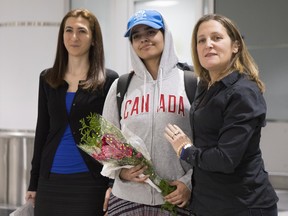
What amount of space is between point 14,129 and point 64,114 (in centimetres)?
135

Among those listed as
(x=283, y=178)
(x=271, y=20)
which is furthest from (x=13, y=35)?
(x=283, y=178)

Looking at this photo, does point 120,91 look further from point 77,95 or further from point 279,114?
point 279,114

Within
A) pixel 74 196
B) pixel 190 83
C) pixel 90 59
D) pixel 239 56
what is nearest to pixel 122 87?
pixel 190 83

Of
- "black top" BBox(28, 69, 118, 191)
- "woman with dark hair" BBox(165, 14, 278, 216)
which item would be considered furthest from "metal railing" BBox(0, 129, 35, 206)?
"woman with dark hair" BBox(165, 14, 278, 216)

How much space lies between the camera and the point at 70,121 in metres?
2.06

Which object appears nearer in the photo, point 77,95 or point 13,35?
point 77,95

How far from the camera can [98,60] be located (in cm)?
217

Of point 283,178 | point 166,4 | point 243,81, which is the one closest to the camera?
point 243,81

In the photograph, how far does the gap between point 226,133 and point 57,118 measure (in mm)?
1099

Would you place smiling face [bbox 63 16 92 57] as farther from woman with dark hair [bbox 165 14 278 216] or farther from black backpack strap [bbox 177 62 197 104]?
woman with dark hair [bbox 165 14 278 216]

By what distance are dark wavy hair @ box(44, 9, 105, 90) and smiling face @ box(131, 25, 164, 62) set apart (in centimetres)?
Answer: 43

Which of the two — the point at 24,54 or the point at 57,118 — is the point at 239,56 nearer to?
the point at 57,118

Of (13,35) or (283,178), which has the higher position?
(13,35)

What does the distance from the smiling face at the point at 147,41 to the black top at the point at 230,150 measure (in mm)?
387
